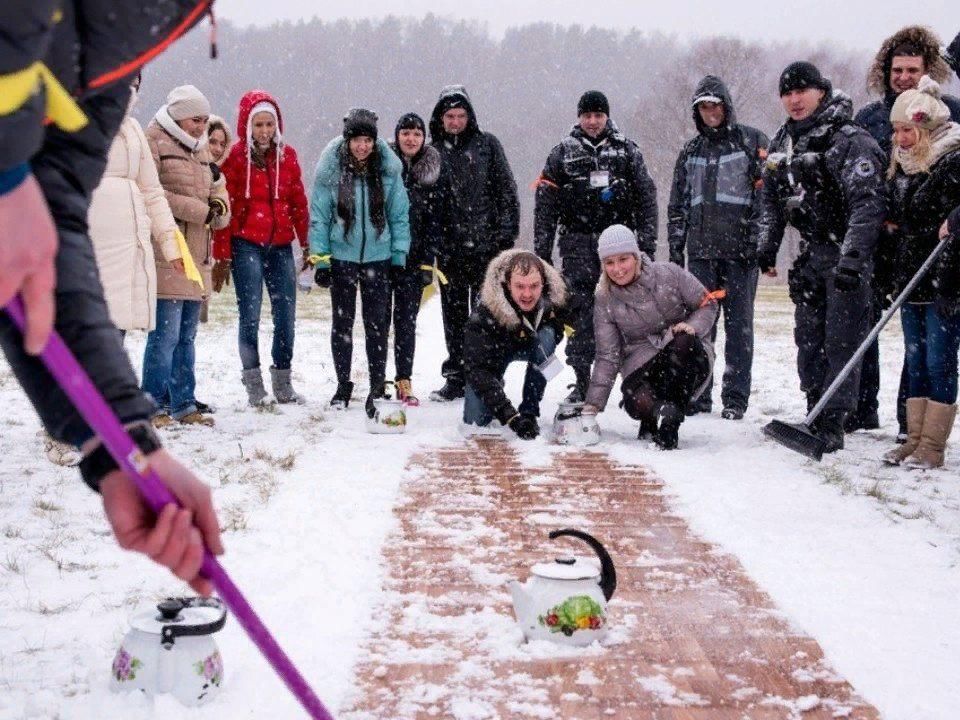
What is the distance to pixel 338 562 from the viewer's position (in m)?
3.38

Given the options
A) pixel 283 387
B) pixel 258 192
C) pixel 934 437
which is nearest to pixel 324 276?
pixel 258 192

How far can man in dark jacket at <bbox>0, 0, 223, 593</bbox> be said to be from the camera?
104 cm

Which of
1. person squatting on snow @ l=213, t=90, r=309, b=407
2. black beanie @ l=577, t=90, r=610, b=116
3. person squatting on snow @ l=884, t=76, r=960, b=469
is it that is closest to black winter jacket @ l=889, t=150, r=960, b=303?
person squatting on snow @ l=884, t=76, r=960, b=469

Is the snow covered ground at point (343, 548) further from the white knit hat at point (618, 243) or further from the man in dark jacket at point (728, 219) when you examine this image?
the white knit hat at point (618, 243)

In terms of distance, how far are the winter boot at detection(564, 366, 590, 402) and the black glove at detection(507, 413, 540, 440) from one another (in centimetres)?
108

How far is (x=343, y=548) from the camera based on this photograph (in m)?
3.54

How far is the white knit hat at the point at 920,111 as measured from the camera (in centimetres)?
490

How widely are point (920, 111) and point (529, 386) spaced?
2615mm

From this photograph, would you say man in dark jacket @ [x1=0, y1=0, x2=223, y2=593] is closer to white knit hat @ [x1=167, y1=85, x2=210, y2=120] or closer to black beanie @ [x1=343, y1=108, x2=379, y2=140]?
white knit hat @ [x1=167, y1=85, x2=210, y2=120]

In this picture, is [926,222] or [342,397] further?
[342,397]

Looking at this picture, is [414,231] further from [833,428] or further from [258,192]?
[833,428]

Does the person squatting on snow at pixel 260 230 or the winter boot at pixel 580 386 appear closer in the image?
the person squatting on snow at pixel 260 230

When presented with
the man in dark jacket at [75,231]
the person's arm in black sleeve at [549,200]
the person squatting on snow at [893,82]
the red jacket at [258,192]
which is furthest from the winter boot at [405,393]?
the man in dark jacket at [75,231]

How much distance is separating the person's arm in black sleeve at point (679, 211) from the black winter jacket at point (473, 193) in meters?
1.13
